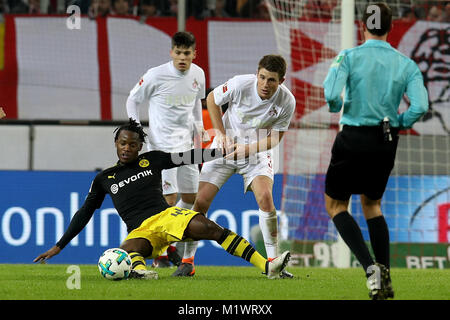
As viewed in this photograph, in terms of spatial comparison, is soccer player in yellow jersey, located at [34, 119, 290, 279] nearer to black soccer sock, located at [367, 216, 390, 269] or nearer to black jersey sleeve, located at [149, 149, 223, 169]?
black jersey sleeve, located at [149, 149, 223, 169]

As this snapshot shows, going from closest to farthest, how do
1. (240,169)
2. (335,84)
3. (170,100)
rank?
(335,84), (240,169), (170,100)

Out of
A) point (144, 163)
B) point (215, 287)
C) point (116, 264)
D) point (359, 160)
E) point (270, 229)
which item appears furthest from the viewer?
point (270, 229)

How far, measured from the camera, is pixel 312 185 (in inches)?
408

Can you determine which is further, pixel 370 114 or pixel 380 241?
pixel 380 241

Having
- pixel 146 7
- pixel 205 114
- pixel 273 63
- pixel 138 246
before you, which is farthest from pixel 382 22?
pixel 146 7

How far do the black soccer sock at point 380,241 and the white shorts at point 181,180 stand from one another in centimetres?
306

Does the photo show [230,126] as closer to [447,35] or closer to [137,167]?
[137,167]

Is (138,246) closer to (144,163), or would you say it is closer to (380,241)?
(144,163)

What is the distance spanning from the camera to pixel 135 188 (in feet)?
22.5

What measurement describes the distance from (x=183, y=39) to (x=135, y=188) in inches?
69.3

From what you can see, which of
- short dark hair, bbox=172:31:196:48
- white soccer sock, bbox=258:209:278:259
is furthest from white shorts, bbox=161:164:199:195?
white soccer sock, bbox=258:209:278:259

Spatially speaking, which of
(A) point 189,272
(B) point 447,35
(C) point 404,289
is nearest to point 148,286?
(A) point 189,272

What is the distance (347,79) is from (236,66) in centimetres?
711

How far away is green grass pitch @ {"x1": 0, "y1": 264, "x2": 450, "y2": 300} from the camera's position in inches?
217
